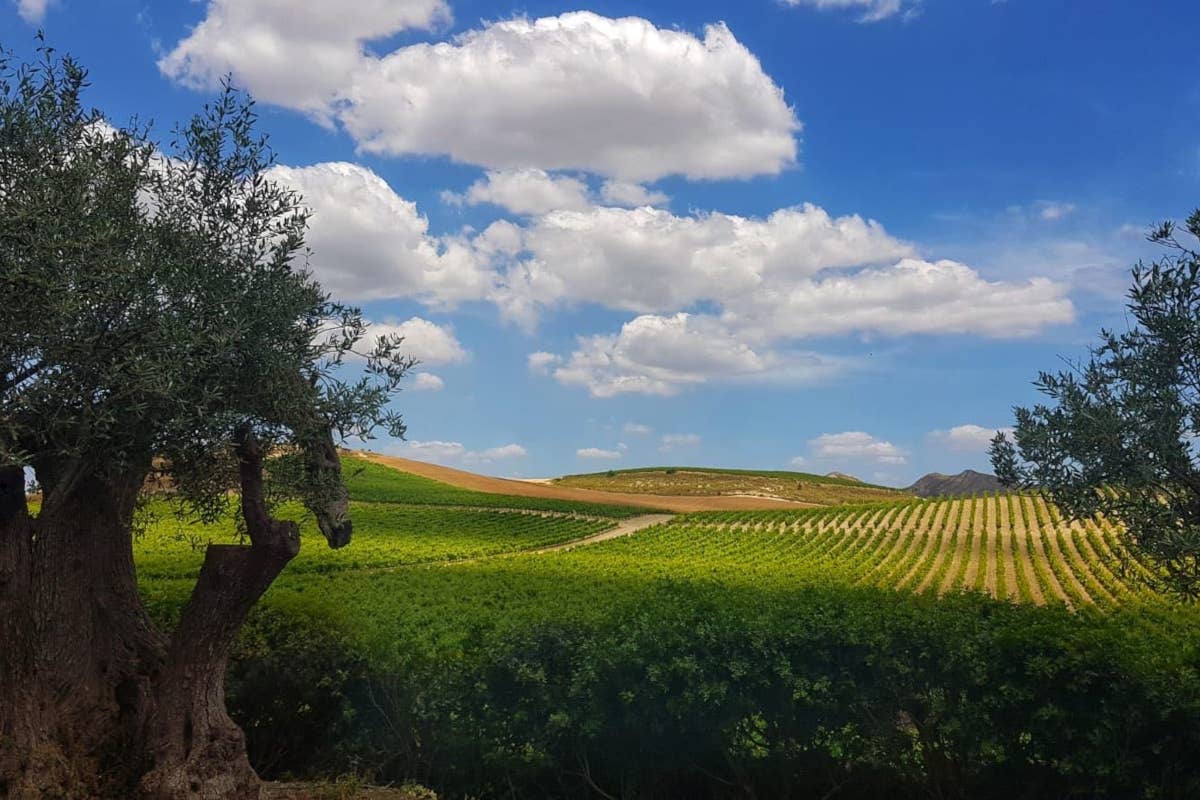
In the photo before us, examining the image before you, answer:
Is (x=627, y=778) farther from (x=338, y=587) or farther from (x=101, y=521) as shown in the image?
(x=338, y=587)

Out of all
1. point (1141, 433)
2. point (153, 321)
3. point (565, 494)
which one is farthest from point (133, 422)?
point (565, 494)

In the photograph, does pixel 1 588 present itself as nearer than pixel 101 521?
Yes

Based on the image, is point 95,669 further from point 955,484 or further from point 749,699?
point 955,484

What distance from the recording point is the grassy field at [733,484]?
131 metres

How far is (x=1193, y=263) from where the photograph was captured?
9.93 meters

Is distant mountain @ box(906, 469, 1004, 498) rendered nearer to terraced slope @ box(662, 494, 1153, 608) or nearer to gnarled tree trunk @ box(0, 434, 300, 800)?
terraced slope @ box(662, 494, 1153, 608)

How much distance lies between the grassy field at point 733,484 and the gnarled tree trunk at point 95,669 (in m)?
117

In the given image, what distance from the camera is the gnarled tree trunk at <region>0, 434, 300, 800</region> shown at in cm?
895

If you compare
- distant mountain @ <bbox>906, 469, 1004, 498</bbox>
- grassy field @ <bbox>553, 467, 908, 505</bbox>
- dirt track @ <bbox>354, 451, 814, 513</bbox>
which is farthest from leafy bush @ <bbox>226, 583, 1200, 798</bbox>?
distant mountain @ <bbox>906, 469, 1004, 498</bbox>

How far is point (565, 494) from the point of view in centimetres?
10625

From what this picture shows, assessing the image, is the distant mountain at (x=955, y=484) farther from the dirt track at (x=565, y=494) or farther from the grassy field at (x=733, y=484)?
the dirt track at (x=565, y=494)

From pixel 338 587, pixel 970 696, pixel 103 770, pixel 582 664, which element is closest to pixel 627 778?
pixel 582 664

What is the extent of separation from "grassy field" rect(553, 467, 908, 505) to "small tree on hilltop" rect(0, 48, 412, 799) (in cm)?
11641

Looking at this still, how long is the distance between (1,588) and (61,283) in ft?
12.2
